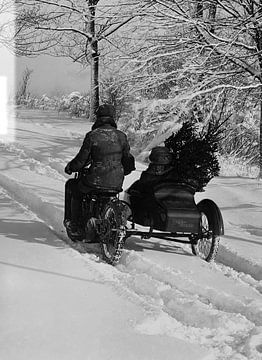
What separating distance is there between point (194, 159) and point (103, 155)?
98 centimetres

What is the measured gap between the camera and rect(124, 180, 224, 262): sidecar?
5.55 metres

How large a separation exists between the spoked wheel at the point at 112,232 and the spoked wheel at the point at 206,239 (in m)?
0.89

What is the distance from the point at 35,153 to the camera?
14.1 metres

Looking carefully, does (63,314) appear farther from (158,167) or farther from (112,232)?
(158,167)

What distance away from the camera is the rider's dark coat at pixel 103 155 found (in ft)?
18.9

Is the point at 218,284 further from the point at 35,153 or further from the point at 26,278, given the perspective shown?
the point at 35,153

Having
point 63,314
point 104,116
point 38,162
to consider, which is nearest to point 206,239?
point 104,116

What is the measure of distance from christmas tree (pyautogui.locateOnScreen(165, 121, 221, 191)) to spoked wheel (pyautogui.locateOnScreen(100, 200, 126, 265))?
0.77 meters

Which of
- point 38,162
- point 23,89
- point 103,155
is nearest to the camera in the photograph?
point 103,155

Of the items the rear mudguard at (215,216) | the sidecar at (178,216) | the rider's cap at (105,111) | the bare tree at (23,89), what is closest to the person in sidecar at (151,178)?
the sidecar at (178,216)

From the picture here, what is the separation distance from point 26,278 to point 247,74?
26.2 ft

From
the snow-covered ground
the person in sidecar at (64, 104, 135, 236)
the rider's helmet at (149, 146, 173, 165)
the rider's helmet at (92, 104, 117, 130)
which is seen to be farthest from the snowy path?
the rider's helmet at (92, 104, 117, 130)

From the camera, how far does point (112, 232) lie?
5.57 m

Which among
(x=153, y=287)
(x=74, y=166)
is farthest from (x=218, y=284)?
(x=74, y=166)
